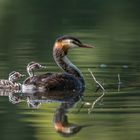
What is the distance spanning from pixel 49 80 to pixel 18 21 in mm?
14392

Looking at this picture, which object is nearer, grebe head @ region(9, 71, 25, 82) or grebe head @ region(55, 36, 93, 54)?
grebe head @ region(9, 71, 25, 82)

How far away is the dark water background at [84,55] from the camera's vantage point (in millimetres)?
12805

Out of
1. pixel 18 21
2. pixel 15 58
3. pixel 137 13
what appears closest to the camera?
pixel 15 58

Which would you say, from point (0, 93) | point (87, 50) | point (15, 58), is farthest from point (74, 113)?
point (87, 50)

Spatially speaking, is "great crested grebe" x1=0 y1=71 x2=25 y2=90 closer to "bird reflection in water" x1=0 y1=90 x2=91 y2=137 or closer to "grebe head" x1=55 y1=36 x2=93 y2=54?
"bird reflection in water" x1=0 y1=90 x2=91 y2=137

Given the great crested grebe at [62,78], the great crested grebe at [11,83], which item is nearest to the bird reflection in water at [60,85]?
the great crested grebe at [62,78]

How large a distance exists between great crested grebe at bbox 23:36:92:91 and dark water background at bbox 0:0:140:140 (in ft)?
1.02

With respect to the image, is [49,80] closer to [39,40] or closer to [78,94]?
[78,94]

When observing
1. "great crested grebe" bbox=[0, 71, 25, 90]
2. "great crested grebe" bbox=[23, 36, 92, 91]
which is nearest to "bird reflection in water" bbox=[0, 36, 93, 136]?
"great crested grebe" bbox=[23, 36, 92, 91]

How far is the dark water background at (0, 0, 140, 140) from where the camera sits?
12.8 metres

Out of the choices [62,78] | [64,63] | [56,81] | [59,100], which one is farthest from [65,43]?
[59,100]

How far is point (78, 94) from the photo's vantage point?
15562 mm

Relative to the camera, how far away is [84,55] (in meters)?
20.0

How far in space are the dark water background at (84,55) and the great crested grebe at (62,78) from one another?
0.31 m
